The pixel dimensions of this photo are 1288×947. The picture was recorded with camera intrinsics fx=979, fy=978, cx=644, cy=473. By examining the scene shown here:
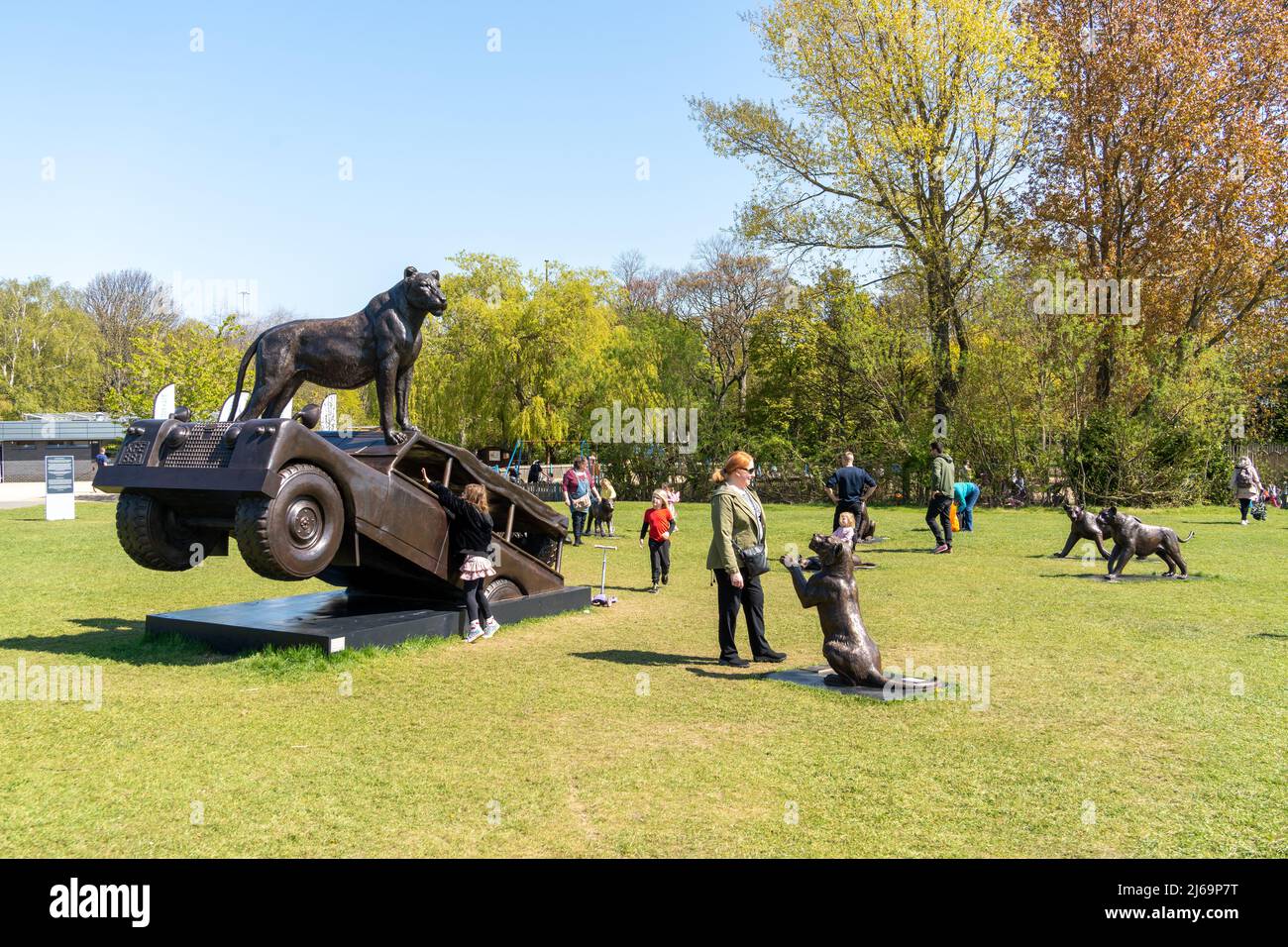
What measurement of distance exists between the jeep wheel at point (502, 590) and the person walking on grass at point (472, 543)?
723mm

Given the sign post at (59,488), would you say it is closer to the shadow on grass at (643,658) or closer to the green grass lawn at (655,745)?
the green grass lawn at (655,745)

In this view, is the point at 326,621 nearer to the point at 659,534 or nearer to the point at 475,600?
the point at 475,600

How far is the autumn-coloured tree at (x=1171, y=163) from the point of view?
2911cm

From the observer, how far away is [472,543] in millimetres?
9844

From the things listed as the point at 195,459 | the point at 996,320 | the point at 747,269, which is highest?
the point at 747,269

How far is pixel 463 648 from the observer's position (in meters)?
9.45

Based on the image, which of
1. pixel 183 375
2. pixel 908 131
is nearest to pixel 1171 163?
pixel 908 131

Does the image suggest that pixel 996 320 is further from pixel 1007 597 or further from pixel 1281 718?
pixel 1281 718

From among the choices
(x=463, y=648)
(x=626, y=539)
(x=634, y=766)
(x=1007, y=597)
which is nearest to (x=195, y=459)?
(x=463, y=648)

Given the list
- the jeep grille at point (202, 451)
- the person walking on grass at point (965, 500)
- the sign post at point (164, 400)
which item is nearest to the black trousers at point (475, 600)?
the jeep grille at point (202, 451)

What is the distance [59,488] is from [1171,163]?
33505 millimetres

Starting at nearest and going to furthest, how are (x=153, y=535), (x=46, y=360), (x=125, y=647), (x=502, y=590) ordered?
(x=153, y=535) → (x=125, y=647) → (x=502, y=590) → (x=46, y=360)

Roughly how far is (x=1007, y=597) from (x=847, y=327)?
2081 centimetres

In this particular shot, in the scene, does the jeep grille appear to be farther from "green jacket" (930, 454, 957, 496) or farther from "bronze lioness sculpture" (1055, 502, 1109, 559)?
"green jacket" (930, 454, 957, 496)
